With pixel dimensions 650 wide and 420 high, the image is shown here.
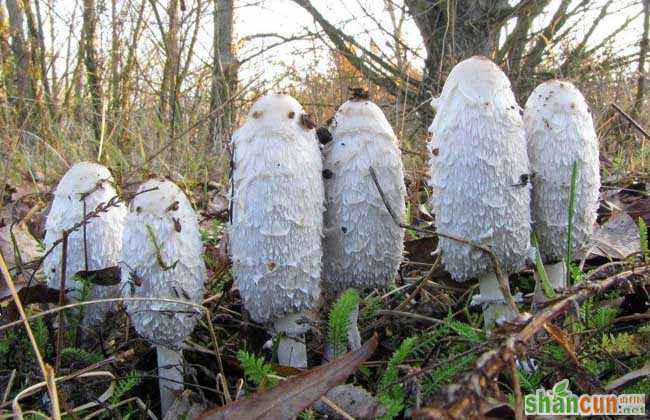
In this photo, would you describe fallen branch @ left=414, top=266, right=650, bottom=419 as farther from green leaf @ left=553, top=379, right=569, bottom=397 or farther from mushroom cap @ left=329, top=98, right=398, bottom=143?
mushroom cap @ left=329, top=98, right=398, bottom=143

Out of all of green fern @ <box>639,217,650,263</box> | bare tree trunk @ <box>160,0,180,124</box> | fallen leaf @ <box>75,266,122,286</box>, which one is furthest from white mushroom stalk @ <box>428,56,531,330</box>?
bare tree trunk @ <box>160,0,180,124</box>

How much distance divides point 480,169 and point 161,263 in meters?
0.91

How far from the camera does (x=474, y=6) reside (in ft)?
18.0

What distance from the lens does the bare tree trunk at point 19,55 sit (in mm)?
6512

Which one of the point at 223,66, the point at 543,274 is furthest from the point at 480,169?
the point at 223,66

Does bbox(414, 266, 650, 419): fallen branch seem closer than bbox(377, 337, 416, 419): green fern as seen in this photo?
Yes

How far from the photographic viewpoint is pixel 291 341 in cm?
174

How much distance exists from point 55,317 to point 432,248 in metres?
1.46

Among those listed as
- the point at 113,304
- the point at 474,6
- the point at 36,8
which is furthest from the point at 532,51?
the point at 36,8

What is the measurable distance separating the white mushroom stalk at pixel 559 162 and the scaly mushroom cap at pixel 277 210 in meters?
0.65

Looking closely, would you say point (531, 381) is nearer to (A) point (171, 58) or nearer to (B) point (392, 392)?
(B) point (392, 392)

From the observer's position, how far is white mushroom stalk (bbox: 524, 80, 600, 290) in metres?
1.59

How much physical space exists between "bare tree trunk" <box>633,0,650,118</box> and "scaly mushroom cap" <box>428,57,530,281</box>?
4296mm

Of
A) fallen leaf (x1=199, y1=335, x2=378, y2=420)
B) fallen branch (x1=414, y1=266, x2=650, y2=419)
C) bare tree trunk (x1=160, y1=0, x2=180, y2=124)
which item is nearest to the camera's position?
fallen branch (x1=414, y1=266, x2=650, y2=419)
